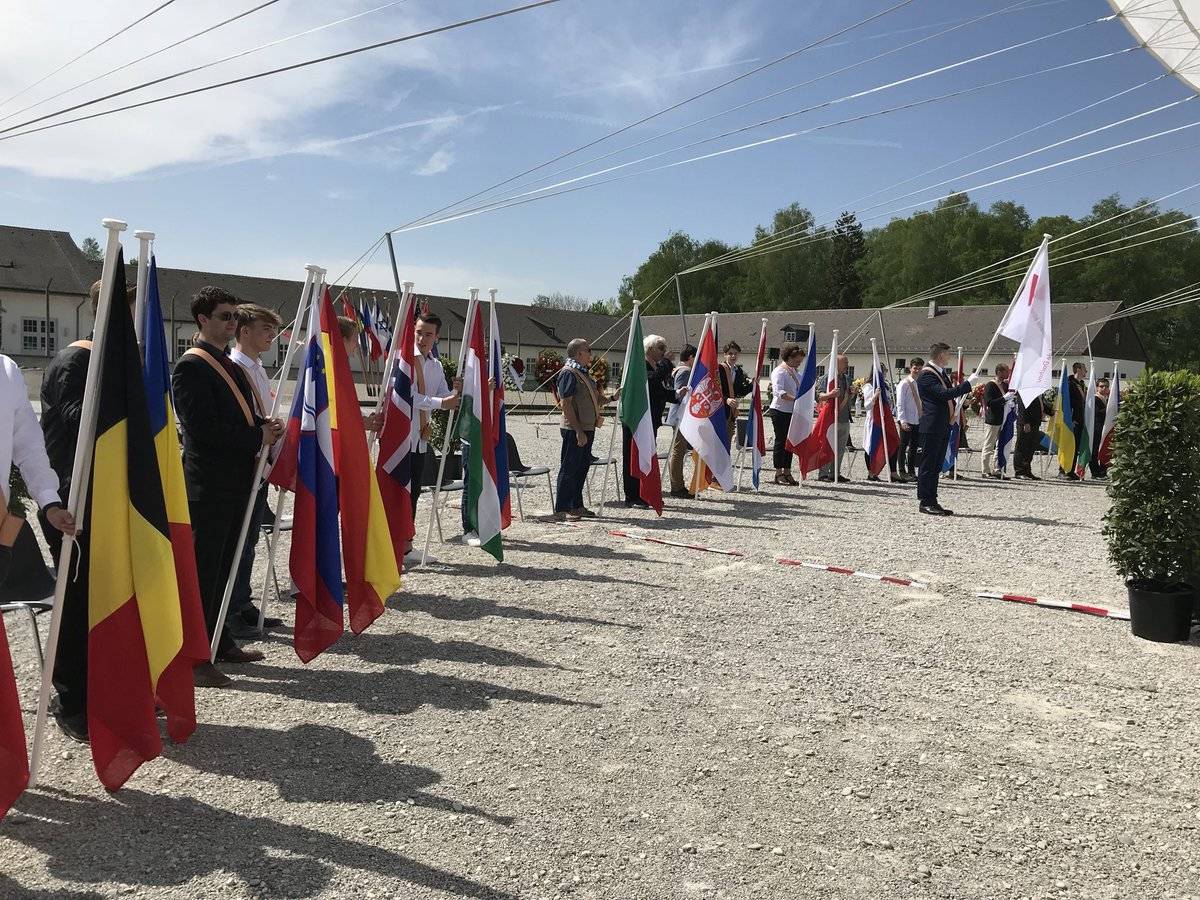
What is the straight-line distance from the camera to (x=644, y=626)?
6.75 metres

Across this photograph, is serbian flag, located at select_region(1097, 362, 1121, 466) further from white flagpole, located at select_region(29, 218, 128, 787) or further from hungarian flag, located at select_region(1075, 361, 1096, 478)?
white flagpole, located at select_region(29, 218, 128, 787)

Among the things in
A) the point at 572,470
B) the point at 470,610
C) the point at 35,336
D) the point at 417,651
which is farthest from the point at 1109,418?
the point at 35,336

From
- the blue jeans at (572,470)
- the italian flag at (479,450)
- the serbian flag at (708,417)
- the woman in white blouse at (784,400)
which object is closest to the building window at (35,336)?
the woman in white blouse at (784,400)

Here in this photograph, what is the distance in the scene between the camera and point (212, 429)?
5375 millimetres

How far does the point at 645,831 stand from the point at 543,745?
0.94m

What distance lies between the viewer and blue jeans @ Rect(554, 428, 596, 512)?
1096cm

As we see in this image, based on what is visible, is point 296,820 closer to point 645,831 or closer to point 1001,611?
point 645,831

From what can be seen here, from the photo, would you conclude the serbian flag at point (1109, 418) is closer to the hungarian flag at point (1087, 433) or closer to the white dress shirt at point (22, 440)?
the hungarian flag at point (1087, 433)

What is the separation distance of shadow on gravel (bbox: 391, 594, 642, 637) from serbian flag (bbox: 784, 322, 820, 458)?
29.2 feet

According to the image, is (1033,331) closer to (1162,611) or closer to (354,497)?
(1162,611)

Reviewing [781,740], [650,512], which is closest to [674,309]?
[650,512]

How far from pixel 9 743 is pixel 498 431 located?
216 inches

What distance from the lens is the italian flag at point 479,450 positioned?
827cm

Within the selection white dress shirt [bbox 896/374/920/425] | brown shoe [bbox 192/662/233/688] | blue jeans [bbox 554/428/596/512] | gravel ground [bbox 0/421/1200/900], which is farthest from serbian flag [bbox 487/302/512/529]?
white dress shirt [bbox 896/374/920/425]
